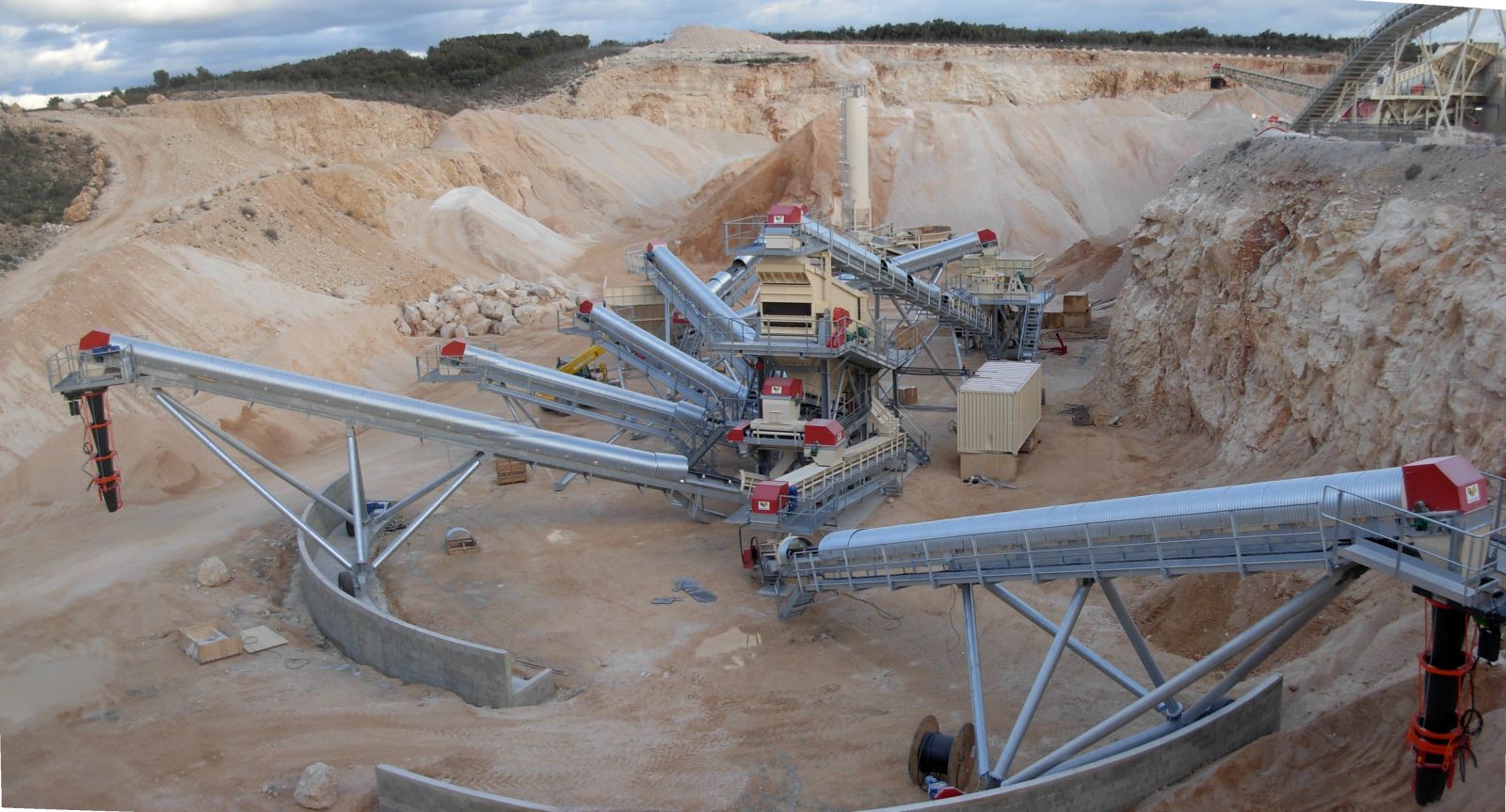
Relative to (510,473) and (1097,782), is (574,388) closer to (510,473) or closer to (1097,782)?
(510,473)

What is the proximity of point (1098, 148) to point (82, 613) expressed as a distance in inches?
2169

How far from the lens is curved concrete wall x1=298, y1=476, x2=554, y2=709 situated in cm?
1875

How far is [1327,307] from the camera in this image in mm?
24047

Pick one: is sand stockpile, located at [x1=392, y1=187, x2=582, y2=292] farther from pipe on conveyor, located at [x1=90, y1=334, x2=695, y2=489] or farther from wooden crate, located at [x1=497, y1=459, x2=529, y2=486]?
pipe on conveyor, located at [x1=90, y1=334, x2=695, y2=489]

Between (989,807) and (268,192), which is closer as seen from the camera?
(989,807)

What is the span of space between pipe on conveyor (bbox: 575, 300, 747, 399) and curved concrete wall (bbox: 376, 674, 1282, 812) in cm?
1544

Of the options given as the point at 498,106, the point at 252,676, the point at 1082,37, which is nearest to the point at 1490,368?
the point at 252,676

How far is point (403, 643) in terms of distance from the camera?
1978cm

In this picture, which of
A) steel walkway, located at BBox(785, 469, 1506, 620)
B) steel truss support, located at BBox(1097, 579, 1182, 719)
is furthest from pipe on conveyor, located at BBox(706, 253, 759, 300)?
steel truss support, located at BBox(1097, 579, 1182, 719)

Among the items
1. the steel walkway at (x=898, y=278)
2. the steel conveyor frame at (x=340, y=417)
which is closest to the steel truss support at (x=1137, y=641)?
the steel conveyor frame at (x=340, y=417)

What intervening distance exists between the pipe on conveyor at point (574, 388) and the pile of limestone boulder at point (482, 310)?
57.0 feet

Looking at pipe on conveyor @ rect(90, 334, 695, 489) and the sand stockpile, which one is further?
the sand stockpile

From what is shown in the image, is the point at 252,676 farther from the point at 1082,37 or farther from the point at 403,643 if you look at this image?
the point at 1082,37

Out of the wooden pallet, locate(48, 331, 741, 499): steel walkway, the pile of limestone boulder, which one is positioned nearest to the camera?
locate(48, 331, 741, 499): steel walkway
